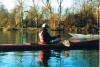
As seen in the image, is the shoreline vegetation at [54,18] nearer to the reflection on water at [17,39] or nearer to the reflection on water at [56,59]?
the reflection on water at [17,39]

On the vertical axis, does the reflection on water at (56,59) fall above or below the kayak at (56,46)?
below

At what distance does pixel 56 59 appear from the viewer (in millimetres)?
14844

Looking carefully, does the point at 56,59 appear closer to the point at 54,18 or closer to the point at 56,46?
the point at 56,46

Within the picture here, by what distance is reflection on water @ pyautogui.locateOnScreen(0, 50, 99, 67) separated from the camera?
13.3 meters

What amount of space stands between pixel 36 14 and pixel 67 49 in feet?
127

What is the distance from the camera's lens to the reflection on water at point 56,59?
43.6 ft

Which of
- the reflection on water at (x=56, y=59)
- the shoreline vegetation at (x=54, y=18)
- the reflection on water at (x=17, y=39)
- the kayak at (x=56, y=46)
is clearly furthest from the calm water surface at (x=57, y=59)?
the shoreline vegetation at (x=54, y=18)

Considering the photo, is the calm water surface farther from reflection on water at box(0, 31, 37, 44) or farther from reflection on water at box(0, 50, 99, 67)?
reflection on water at box(0, 31, 37, 44)

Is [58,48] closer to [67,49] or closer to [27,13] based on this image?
[67,49]

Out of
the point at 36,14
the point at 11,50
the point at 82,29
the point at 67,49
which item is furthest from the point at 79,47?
the point at 36,14

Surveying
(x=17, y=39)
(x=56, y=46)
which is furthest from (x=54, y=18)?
(x=56, y=46)

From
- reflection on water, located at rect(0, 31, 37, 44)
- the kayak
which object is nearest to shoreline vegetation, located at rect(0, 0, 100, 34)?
reflection on water, located at rect(0, 31, 37, 44)

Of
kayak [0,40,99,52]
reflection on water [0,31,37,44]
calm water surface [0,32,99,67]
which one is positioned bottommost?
reflection on water [0,31,37,44]

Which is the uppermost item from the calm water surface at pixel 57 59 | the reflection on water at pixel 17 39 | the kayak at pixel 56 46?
the kayak at pixel 56 46
